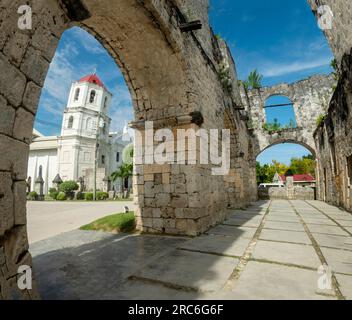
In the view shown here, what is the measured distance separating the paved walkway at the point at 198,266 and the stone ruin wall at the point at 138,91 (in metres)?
0.68

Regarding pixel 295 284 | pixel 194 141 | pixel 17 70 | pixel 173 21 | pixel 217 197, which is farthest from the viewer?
pixel 217 197

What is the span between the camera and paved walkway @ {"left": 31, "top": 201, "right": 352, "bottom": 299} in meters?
1.83

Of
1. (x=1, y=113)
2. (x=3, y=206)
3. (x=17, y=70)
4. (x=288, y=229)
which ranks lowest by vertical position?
(x=288, y=229)

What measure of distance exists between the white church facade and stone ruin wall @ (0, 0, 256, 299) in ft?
68.4

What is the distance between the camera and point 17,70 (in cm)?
145

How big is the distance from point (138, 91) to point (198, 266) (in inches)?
141

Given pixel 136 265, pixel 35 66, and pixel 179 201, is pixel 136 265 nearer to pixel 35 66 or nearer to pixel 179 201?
pixel 179 201

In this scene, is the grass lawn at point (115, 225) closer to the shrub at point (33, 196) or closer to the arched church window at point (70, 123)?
the shrub at point (33, 196)

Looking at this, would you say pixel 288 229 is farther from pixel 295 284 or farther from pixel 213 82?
pixel 213 82

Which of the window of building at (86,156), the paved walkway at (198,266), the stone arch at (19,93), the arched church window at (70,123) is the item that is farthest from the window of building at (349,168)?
the arched church window at (70,123)

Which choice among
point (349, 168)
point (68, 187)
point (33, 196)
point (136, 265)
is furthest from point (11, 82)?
point (33, 196)

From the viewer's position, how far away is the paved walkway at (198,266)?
1.83 meters
